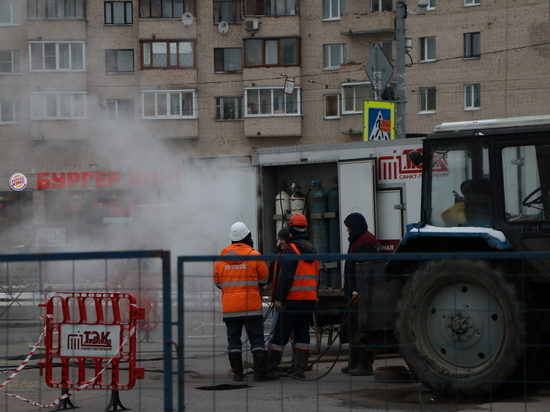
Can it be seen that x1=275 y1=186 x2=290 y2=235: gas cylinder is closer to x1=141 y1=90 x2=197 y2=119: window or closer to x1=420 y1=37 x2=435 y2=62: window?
x1=420 y1=37 x2=435 y2=62: window

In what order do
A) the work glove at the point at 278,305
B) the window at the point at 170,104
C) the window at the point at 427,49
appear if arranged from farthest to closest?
the window at the point at 170,104 < the window at the point at 427,49 < the work glove at the point at 278,305

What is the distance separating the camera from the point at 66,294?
782cm

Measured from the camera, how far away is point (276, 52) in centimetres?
4694

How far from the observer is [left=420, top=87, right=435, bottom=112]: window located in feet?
146

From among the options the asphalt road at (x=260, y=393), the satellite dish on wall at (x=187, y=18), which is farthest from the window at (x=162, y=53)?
the asphalt road at (x=260, y=393)

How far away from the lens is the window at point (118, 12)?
48344 millimetres

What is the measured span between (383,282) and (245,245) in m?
3.04

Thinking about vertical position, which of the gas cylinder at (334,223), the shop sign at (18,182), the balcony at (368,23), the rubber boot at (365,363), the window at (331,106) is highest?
the balcony at (368,23)

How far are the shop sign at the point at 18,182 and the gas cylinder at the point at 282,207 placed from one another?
30654 millimetres

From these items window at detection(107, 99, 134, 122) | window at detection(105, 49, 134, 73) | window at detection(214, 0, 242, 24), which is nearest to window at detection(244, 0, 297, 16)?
window at detection(214, 0, 242, 24)

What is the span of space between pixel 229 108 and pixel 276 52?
3.56 meters

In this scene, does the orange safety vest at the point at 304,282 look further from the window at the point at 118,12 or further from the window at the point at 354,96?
the window at the point at 118,12

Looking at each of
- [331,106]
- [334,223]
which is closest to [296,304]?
[334,223]

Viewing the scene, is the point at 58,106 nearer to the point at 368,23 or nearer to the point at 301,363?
the point at 368,23
